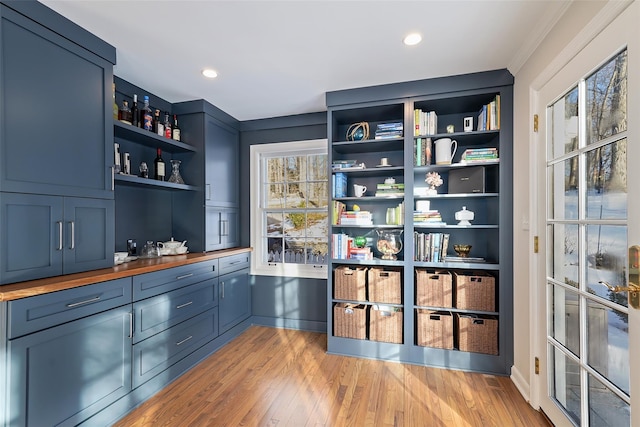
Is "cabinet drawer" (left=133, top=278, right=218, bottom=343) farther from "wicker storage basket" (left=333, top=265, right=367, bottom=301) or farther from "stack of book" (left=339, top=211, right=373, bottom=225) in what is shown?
"stack of book" (left=339, top=211, right=373, bottom=225)

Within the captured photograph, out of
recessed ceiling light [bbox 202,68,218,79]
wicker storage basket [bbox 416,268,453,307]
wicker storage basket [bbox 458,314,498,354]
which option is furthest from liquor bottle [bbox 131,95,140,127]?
wicker storage basket [bbox 458,314,498,354]

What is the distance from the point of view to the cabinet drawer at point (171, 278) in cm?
207

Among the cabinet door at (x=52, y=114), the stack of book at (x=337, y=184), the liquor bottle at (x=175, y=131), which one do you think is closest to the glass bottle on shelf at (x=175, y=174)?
the liquor bottle at (x=175, y=131)

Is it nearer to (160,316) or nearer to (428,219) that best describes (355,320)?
(428,219)

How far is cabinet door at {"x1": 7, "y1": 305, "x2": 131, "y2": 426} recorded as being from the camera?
1423 mm

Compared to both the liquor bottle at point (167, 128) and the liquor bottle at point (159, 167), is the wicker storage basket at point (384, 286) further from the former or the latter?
the liquor bottle at point (167, 128)

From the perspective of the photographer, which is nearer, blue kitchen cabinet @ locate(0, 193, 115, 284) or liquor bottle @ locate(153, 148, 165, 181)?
blue kitchen cabinet @ locate(0, 193, 115, 284)

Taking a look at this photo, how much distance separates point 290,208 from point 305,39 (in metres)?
1.99

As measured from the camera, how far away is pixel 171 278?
2.34m

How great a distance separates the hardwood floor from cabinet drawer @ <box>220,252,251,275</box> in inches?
33.6

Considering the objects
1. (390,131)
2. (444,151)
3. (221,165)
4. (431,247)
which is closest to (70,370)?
(221,165)

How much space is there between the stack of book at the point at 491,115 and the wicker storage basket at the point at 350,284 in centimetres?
170

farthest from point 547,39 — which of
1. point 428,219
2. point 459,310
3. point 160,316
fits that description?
point 160,316

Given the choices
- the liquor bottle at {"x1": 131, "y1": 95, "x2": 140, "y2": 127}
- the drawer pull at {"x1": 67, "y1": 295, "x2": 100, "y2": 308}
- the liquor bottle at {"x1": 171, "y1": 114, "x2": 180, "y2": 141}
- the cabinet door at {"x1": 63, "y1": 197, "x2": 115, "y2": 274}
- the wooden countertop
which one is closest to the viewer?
the wooden countertop
